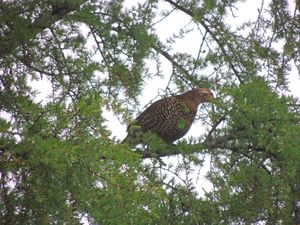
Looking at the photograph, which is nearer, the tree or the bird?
the tree

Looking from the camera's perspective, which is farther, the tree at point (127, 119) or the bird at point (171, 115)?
the bird at point (171, 115)

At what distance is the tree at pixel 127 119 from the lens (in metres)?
2.60

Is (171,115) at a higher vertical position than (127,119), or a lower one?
higher

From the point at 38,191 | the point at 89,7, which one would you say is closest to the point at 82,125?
the point at 38,191

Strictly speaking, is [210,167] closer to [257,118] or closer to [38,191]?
[257,118]

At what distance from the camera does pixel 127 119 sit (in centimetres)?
305

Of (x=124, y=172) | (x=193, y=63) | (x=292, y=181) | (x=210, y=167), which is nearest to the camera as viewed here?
(x=124, y=172)

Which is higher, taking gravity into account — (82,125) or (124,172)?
(82,125)

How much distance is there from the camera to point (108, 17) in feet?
16.5

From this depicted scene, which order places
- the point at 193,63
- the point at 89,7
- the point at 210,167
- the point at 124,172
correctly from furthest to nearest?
1. the point at 193,63
2. the point at 89,7
3. the point at 210,167
4. the point at 124,172

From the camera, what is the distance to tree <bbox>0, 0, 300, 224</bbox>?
8.54 feet

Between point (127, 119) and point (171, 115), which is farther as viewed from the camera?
point (171, 115)

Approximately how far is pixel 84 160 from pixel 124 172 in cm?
18

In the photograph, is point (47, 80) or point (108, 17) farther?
point (108, 17)
